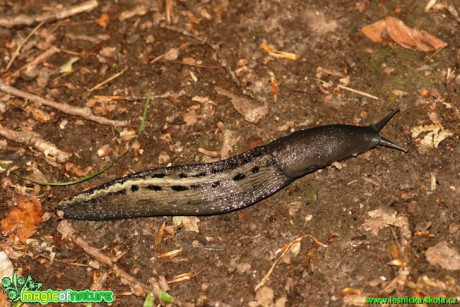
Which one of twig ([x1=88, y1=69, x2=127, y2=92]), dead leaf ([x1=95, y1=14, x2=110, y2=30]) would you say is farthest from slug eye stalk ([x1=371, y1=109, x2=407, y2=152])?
dead leaf ([x1=95, y1=14, x2=110, y2=30])

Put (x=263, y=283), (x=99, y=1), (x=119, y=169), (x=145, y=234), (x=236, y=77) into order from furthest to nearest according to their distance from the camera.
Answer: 1. (x=99, y=1)
2. (x=236, y=77)
3. (x=119, y=169)
4. (x=145, y=234)
5. (x=263, y=283)

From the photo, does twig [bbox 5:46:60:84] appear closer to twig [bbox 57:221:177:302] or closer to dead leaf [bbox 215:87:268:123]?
twig [bbox 57:221:177:302]

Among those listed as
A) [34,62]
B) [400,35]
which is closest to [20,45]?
[34,62]

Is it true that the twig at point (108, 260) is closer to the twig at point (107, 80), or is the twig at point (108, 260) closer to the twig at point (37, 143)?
the twig at point (37, 143)

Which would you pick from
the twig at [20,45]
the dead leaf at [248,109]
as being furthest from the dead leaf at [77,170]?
the dead leaf at [248,109]

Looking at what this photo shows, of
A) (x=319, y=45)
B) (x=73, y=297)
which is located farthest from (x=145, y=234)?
(x=319, y=45)

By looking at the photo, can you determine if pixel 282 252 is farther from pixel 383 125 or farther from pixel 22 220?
pixel 22 220

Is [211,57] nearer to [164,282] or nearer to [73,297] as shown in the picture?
[164,282]
